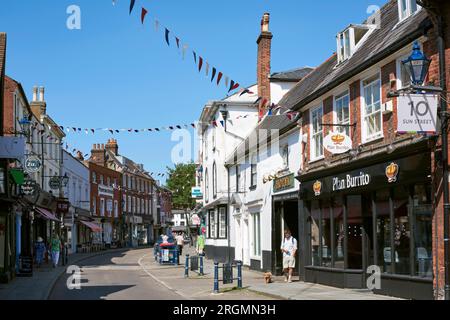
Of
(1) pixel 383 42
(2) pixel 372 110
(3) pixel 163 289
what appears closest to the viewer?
(2) pixel 372 110

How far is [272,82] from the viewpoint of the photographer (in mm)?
31172

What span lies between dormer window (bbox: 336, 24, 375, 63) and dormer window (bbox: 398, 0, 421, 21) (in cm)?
254

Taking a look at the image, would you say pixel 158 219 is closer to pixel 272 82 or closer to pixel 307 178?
pixel 272 82

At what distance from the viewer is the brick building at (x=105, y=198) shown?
61.5 metres

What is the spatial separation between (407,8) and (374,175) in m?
4.71

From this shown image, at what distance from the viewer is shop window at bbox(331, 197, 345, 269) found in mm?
18438

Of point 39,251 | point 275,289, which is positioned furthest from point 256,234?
point 39,251

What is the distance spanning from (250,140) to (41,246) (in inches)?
503

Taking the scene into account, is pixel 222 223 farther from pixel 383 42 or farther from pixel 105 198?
pixel 105 198

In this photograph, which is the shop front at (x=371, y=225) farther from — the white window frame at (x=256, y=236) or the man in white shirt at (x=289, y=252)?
the white window frame at (x=256, y=236)

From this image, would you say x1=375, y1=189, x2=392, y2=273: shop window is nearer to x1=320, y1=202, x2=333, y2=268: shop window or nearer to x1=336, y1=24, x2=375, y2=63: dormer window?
x1=320, y1=202, x2=333, y2=268: shop window

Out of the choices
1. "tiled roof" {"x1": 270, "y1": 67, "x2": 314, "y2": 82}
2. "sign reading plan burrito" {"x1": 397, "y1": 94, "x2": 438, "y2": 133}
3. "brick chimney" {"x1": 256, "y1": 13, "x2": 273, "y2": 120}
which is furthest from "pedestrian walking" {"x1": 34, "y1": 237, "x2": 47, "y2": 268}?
"sign reading plan burrito" {"x1": 397, "y1": 94, "x2": 438, "y2": 133}

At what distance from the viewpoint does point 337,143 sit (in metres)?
16.9
